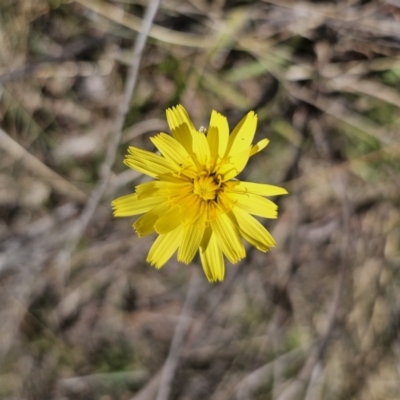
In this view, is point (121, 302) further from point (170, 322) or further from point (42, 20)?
point (42, 20)

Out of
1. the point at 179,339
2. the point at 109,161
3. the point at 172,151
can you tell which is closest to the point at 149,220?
the point at 172,151

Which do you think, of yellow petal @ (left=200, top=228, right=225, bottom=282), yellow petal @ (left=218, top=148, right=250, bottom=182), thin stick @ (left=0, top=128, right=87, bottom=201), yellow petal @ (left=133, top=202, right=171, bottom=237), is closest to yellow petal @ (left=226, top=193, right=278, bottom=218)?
yellow petal @ (left=218, top=148, right=250, bottom=182)

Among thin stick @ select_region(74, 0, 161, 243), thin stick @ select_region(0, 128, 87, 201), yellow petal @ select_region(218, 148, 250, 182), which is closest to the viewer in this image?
yellow petal @ select_region(218, 148, 250, 182)

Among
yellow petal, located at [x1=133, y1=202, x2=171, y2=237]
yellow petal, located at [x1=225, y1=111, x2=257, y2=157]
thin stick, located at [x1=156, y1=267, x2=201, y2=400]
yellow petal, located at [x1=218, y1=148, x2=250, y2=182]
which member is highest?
yellow petal, located at [x1=225, y1=111, x2=257, y2=157]

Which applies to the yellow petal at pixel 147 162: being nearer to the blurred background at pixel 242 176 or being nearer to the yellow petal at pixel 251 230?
the yellow petal at pixel 251 230

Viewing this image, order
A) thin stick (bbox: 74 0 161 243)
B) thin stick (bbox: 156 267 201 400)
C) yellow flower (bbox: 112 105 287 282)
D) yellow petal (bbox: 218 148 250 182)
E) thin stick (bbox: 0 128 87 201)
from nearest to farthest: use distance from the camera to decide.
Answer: yellow petal (bbox: 218 148 250 182)
yellow flower (bbox: 112 105 287 282)
thin stick (bbox: 74 0 161 243)
thin stick (bbox: 156 267 201 400)
thin stick (bbox: 0 128 87 201)

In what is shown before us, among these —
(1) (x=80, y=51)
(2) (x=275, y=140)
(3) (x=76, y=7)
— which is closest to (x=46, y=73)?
(1) (x=80, y=51)

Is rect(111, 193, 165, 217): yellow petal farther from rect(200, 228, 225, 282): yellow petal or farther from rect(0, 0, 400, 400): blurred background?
rect(0, 0, 400, 400): blurred background

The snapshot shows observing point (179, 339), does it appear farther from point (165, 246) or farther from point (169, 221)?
point (169, 221)
